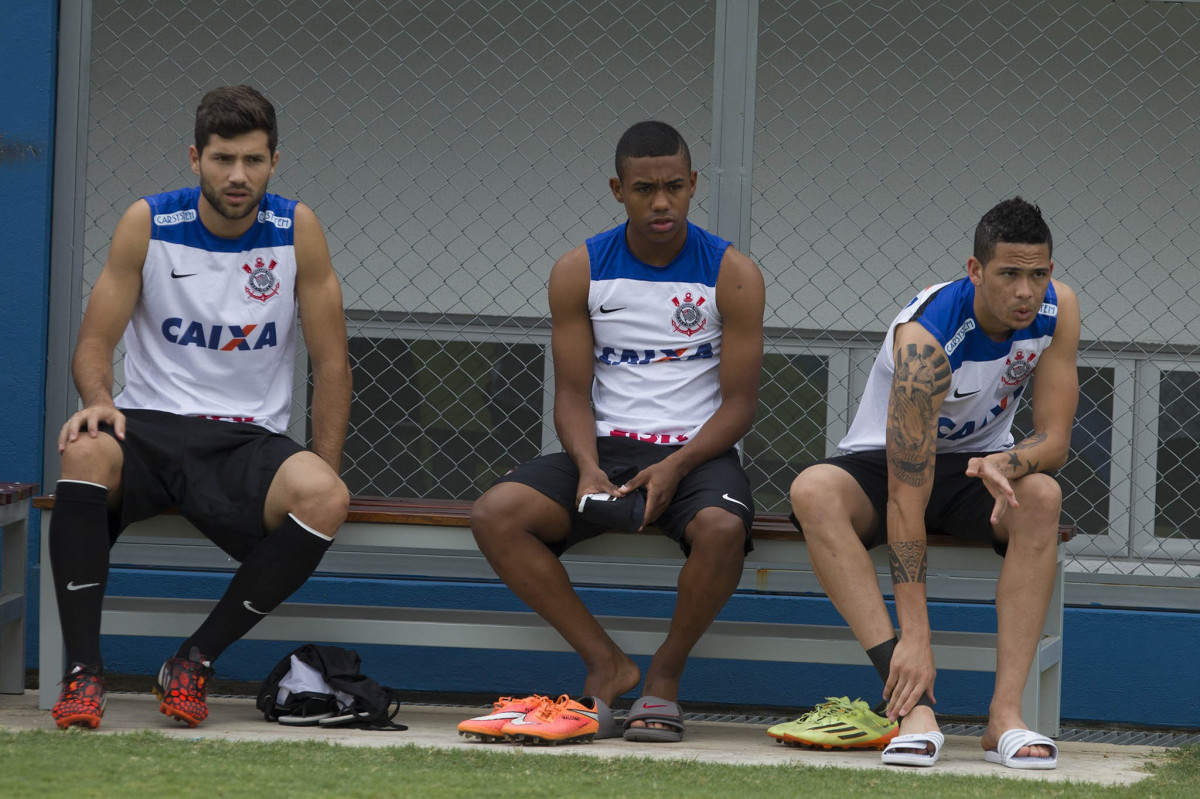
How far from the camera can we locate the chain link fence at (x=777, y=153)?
470 cm

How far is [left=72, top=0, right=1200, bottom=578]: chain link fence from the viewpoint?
4.70m

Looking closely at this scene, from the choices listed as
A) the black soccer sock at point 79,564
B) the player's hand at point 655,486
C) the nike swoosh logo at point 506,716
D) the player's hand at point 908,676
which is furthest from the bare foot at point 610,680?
the black soccer sock at point 79,564

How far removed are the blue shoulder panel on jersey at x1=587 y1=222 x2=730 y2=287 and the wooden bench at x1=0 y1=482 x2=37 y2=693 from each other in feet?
4.94

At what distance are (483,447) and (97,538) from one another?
7.53 feet

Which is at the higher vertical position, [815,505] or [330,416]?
[330,416]

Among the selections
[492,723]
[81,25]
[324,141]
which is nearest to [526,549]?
[492,723]

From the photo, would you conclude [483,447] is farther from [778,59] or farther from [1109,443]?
[1109,443]

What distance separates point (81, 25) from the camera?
3598mm

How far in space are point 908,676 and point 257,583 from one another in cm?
135

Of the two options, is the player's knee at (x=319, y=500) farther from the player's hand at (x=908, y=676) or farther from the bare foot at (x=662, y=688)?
the player's hand at (x=908, y=676)

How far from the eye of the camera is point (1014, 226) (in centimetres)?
277

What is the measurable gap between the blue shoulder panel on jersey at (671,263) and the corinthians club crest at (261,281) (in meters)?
0.73

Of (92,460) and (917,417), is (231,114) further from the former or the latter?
(917,417)

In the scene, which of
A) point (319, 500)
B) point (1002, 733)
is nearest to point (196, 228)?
point (319, 500)
